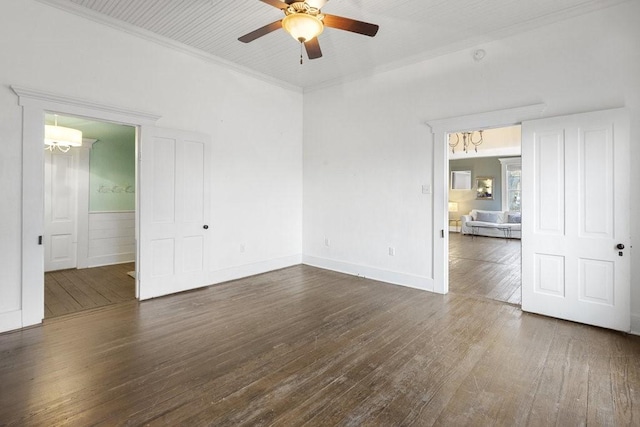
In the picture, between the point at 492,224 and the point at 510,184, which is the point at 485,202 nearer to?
the point at 510,184

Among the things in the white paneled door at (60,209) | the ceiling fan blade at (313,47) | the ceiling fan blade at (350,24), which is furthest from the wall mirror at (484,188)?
the white paneled door at (60,209)

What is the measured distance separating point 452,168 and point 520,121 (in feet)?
31.3

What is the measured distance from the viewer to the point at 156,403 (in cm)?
211

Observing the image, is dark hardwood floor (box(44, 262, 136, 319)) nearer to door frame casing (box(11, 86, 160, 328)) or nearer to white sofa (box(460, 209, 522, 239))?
door frame casing (box(11, 86, 160, 328))

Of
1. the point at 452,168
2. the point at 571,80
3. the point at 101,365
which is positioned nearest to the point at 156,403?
the point at 101,365

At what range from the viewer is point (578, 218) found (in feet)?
11.3

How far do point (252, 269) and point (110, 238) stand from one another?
3.09 meters

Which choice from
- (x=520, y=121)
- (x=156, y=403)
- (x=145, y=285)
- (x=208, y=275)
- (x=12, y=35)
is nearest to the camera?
(x=156, y=403)

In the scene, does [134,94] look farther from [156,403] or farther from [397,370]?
[397,370]

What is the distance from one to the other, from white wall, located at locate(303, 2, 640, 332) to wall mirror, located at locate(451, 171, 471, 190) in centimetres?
839

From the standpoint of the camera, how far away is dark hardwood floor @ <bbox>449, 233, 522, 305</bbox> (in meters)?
4.56

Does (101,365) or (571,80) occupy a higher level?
(571,80)

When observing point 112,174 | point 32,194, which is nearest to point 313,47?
point 32,194

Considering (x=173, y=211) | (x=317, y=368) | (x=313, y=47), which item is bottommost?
(x=317, y=368)
